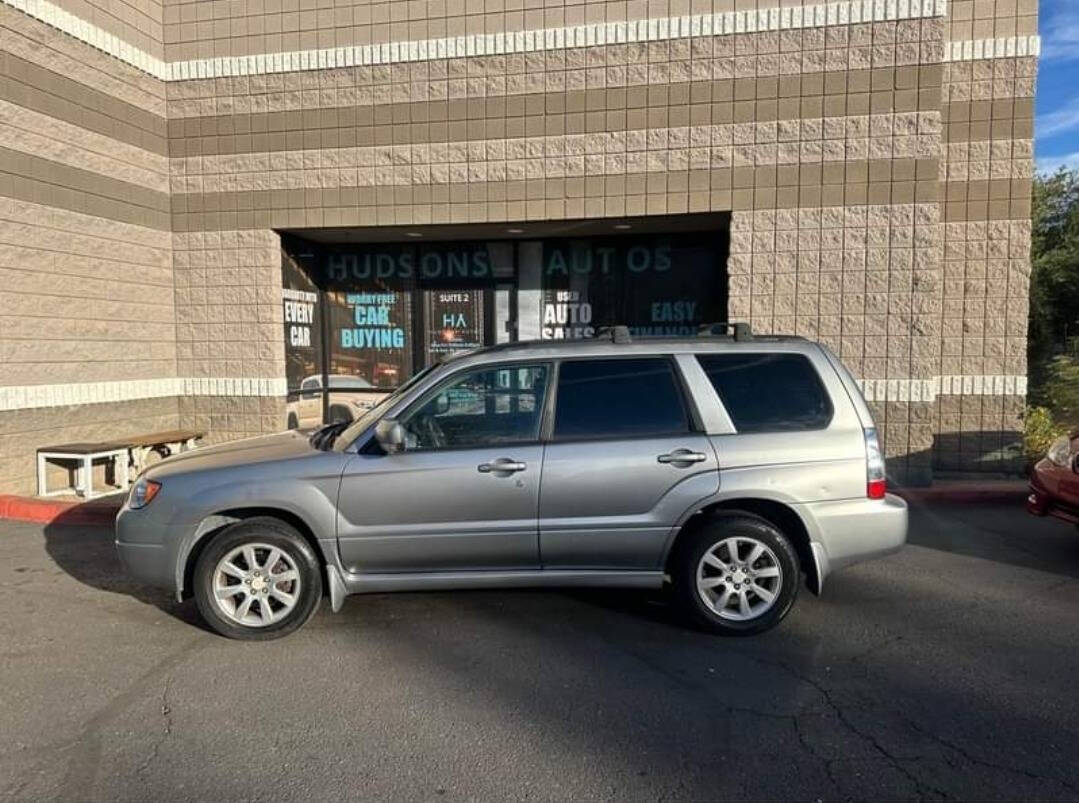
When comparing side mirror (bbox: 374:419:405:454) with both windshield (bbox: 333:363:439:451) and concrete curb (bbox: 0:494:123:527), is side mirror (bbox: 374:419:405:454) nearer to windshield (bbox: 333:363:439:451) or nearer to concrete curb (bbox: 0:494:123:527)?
windshield (bbox: 333:363:439:451)

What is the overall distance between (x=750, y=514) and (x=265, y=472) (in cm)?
286

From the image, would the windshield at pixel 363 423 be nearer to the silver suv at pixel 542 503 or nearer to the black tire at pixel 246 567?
the silver suv at pixel 542 503

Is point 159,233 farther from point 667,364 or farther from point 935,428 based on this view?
point 935,428

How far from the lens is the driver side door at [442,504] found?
4.57 metres

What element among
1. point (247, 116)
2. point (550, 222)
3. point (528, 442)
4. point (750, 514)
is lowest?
point (750, 514)

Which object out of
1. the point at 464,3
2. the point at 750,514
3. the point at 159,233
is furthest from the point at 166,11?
the point at 750,514

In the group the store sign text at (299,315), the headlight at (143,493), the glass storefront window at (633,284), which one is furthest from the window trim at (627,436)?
the store sign text at (299,315)

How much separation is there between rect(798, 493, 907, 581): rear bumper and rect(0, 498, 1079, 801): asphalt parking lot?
467mm

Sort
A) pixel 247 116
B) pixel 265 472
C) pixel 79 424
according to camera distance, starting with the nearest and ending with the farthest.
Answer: pixel 265 472, pixel 79 424, pixel 247 116

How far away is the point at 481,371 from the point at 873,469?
94.8 inches

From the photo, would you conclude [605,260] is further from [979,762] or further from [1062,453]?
[979,762]

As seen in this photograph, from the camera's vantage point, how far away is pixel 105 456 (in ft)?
27.9

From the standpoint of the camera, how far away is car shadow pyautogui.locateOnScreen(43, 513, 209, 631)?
5.25 m

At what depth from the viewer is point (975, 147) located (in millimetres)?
8891
